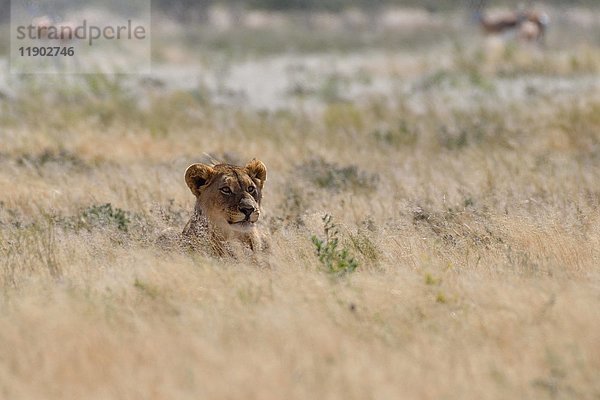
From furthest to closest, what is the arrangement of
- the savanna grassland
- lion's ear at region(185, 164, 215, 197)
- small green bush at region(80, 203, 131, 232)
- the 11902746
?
the 11902746, small green bush at region(80, 203, 131, 232), lion's ear at region(185, 164, 215, 197), the savanna grassland

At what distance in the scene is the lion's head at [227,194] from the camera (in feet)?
25.7

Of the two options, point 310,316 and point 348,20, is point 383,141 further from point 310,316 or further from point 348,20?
point 348,20

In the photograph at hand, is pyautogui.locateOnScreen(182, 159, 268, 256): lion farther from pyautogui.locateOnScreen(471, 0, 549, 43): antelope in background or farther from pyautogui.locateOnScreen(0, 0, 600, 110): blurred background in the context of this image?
pyautogui.locateOnScreen(471, 0, 549, 43): antelope in background

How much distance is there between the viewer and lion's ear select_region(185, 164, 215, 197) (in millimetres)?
8000

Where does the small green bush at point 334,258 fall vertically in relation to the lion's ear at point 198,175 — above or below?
below

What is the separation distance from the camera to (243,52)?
33750 millimetres

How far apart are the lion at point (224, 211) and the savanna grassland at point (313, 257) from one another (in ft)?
→ 0.57

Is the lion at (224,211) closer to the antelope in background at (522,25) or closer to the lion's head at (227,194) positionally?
the lion's head at (227,194)

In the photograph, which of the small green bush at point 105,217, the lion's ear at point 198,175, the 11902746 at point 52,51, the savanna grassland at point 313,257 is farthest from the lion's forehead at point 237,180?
the 11902746 at point 52,51

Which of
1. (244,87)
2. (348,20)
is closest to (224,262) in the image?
(244,87)

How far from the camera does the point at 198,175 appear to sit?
805cm

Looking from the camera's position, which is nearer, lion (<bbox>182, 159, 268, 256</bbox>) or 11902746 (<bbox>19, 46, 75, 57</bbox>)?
lion (<bbox>182, 159, 268, 256</bbox>)

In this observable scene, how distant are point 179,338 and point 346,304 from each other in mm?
1009

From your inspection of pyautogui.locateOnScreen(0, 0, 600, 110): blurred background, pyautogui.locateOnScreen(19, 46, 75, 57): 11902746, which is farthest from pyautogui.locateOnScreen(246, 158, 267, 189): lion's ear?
pyautogui.locateOnScreen(19, 46, 75, 57): 11902746
